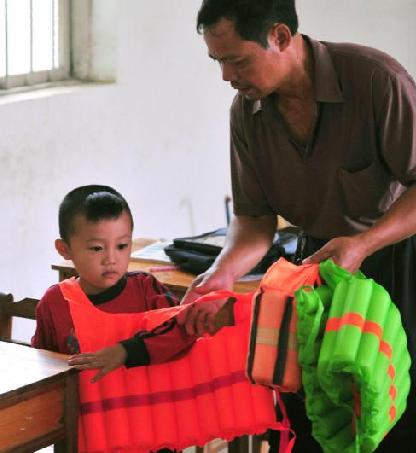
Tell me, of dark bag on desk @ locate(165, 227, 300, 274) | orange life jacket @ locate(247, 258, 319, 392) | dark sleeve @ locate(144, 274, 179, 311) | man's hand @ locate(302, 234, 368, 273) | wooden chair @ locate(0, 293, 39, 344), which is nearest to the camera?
orange life jacket @ locate(247, 258, 319, 392)

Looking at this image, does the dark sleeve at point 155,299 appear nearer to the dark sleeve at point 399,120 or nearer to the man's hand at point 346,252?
the man's hand at point 346,252

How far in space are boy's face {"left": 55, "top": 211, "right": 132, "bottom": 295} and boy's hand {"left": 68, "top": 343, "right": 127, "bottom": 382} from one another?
0.91 ft

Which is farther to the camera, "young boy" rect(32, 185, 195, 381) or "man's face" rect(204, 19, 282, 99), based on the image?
"young boy" rect(32, 185, 195, 381)

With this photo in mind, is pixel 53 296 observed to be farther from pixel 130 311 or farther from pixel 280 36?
pixel 280 36

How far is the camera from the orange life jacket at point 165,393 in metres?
2.38

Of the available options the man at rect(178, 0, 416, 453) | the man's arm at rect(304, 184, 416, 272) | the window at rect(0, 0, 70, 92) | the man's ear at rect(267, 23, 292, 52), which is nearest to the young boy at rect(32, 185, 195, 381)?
the man at rect(178, 0, 416, 453)

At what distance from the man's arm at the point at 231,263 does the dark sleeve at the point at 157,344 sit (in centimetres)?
3

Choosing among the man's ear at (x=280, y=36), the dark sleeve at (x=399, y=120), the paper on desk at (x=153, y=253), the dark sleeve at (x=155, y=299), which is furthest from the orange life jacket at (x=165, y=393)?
the paper on desk at (x=153, y=253)

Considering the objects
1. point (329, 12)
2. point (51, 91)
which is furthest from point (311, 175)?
point (329, 12)

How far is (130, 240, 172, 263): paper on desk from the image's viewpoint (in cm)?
357

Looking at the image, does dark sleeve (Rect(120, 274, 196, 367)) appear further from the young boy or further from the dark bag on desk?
the dark bag on desk

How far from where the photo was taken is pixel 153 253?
3645mm

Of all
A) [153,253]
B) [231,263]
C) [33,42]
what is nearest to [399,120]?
[231,263]

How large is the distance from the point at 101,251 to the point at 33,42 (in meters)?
2.04
